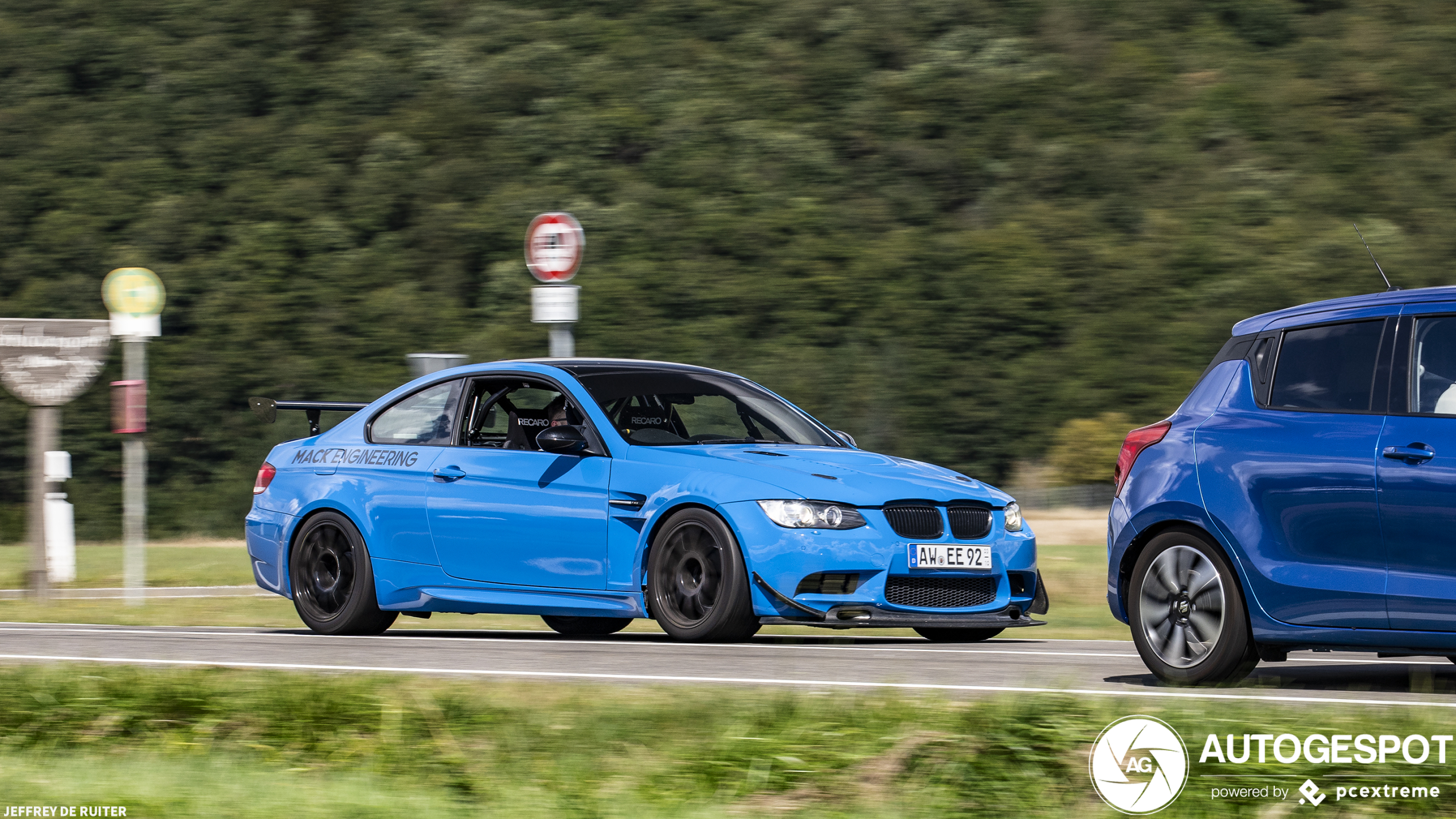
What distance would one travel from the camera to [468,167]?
82.1 meters

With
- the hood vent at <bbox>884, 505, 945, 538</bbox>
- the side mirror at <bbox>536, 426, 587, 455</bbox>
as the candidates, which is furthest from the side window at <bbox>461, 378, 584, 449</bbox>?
the hood vent at <bbox>884, 505, 945, 538</bbox>

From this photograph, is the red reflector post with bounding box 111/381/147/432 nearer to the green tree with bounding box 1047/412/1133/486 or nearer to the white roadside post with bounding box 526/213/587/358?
the white roadside post with bounding box 526/213/587/358

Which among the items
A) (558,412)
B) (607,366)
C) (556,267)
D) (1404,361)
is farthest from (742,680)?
(556,267)

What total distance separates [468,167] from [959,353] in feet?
72.4

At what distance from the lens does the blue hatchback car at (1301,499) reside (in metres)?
7.24

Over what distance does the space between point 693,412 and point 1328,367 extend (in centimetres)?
435

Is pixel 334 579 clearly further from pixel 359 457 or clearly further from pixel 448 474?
pixel 448 474

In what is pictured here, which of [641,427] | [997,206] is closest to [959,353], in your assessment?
[997,206]

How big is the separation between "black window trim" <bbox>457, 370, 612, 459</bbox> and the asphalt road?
1.03m

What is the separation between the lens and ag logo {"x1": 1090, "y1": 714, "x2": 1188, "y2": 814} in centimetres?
519

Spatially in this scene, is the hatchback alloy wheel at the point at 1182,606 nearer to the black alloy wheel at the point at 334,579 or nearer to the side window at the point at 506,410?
the side window at the point at 506,410

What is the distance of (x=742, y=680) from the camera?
7.90 m

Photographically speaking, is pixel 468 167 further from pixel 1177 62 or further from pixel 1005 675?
pixel 1005 675

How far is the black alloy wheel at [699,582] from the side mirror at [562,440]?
78 centimetres
